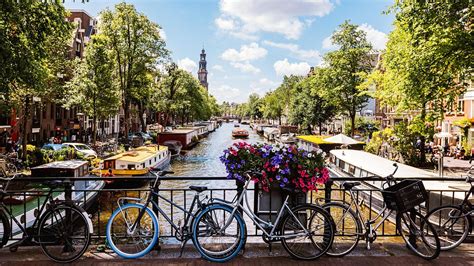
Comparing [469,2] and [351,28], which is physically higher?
[351,28]

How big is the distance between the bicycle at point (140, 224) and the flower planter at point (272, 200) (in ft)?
2.42

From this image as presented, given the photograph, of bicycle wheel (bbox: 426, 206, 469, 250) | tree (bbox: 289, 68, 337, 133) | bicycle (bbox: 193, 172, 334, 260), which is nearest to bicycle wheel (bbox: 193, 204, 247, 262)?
bicycle (bbox: 193, 172, 334, 260)

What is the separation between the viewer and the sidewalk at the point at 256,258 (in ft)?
18.5

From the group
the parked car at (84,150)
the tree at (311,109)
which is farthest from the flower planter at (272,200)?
the tree at (311,109)

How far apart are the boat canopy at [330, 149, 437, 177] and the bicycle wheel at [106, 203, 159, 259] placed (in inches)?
542

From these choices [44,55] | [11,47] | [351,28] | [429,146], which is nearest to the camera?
[11,47]

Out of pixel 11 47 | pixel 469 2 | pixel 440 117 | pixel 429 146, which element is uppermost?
pixel 469 2

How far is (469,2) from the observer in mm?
13391

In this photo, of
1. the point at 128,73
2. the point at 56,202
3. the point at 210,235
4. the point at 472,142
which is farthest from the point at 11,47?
the point at 472,142

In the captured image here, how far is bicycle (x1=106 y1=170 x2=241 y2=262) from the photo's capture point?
18.9 ft

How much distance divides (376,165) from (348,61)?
24.3m

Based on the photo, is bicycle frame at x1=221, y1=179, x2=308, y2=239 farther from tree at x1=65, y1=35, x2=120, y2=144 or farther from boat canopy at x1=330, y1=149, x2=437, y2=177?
tree at x1=65, y1=35, x2=120, y2=144

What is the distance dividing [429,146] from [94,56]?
3206cm

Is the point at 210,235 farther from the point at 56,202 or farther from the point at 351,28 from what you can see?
the point at 351,28
